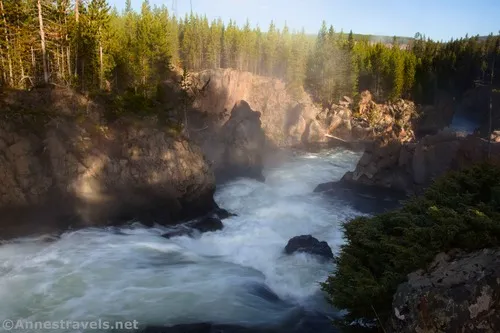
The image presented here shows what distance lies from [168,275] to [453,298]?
1773cm

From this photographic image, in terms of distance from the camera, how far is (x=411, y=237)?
11719 mm

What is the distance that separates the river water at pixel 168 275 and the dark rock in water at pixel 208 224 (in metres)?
0.78

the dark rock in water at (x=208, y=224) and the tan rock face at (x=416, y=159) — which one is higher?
the tan rock face at (x=416, y=159)

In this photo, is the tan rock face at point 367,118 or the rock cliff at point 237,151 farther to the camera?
the tan rock face at point 367,118

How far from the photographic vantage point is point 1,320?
59.3 ft

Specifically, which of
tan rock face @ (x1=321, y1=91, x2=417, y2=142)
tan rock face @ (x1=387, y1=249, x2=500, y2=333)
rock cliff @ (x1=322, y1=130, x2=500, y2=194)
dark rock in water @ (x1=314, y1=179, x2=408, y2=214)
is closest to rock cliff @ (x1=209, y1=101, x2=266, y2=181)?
dark rock in water @ (x1=314, y1=179, x2=408, y2=214)

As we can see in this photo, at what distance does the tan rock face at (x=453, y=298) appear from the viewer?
9.38m

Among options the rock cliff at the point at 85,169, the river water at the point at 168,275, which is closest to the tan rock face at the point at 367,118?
the river water at the point at 168,275

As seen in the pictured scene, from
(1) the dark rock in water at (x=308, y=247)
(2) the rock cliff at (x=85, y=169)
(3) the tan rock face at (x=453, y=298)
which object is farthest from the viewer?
(2) the rock cliff at (x=85, y=169)

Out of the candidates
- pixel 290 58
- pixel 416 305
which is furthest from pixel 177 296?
pixel 290 58

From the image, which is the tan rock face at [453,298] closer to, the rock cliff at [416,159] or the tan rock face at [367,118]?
the rock cliff at [416,159]

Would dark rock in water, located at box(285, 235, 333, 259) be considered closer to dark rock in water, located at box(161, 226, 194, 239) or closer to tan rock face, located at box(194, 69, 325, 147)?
dark rock in water, located at box(161, 226, 194, 239)

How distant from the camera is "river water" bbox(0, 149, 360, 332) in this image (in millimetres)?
19312

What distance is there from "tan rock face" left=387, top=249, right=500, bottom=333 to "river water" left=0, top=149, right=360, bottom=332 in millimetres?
9971
